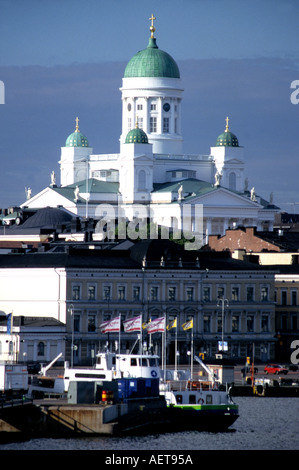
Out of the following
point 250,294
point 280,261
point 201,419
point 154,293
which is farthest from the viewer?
point 280,261

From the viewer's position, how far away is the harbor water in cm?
7269

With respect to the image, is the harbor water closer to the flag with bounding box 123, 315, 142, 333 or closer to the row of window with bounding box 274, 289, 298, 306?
the flag with bounding box 123, 315, 142, 333

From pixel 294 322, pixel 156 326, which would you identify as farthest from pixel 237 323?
pixel 156 326

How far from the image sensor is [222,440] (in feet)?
253

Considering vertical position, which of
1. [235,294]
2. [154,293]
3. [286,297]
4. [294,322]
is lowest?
[294,322]

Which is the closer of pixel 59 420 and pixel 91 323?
pixel 59 420

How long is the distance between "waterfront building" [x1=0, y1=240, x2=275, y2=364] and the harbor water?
1026 inches

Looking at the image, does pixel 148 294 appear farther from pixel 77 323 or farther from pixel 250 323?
pixel 250 323

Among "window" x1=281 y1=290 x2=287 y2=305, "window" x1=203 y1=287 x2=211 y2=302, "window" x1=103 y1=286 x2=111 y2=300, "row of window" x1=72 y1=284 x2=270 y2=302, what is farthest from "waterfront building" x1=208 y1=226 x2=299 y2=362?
"window" x1=103 y1=286 x2=111 y2=300

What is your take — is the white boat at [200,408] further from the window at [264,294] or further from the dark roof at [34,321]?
the window at [264,294]

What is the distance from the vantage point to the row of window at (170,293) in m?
113

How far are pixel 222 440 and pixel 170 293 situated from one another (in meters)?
39.9
